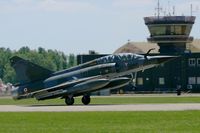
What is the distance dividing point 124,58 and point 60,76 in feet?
20.5

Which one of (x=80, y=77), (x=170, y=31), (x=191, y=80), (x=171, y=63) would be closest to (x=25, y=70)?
(x=80, y=77)

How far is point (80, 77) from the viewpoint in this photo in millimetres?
65938

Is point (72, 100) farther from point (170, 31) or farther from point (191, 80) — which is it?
point (170, 31)

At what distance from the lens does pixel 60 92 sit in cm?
Answer: 6500

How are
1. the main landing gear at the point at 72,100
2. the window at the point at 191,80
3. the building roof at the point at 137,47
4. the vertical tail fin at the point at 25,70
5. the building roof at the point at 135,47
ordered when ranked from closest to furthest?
the main landing gear at the point at 72,100
the vertical tail fin at the point at 25,70
the window at the point at 191,80
the building roof at the point at 135,47
the building roof at the point at 137,47
